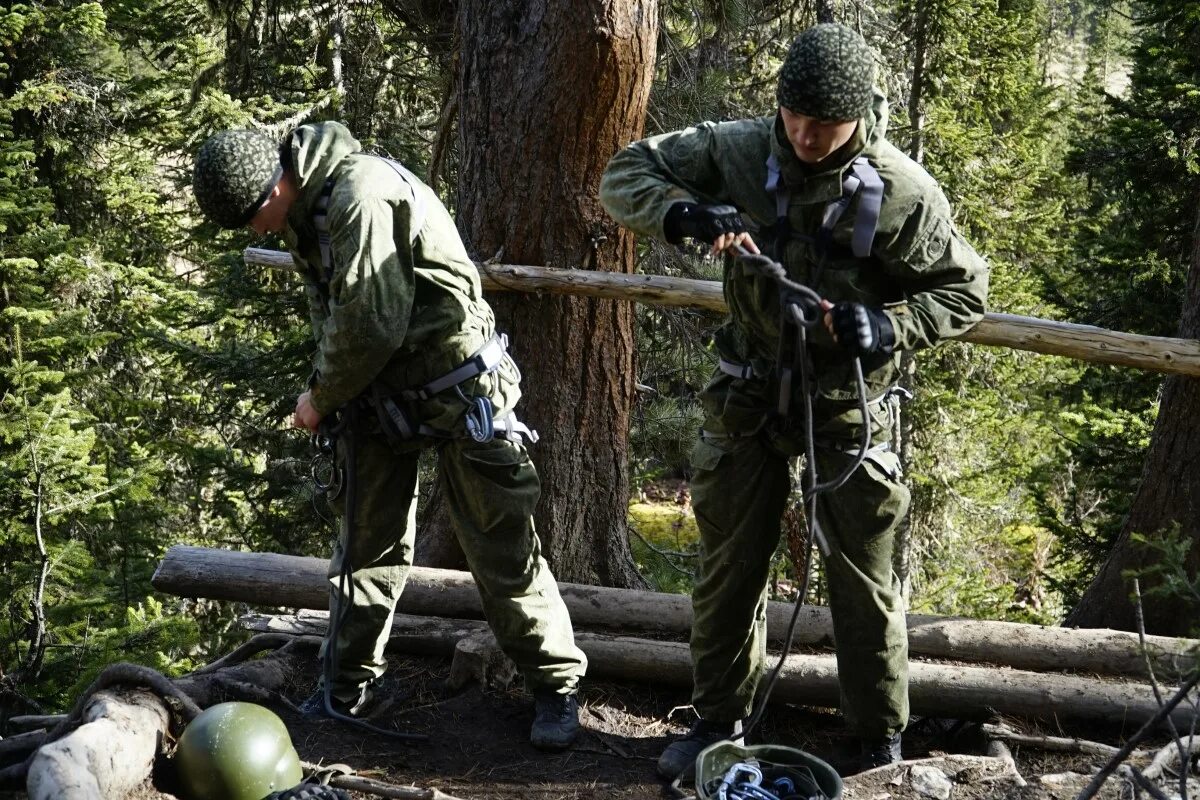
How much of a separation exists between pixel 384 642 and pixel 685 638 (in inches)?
56.8

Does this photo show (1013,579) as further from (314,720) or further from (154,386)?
(314,720)

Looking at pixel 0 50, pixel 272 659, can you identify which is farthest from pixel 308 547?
pixel 272 659

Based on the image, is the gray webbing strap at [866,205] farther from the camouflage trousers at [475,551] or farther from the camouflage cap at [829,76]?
the camouflage trousers at [475,551]

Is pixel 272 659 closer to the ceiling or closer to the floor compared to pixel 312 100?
closer to the floor

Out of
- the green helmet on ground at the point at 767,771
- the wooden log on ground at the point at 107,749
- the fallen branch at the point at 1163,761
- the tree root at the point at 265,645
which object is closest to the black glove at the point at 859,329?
the green helmet on ground at the point at 767,771

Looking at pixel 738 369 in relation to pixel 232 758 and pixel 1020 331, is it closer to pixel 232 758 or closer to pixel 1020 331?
pixel 1020 331

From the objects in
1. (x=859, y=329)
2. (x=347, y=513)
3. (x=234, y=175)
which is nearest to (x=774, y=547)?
(x=859, y=329)

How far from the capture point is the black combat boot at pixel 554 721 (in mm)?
4324

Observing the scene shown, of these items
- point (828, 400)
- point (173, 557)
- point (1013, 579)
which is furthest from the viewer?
point (1013, 579)

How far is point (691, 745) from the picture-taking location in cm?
417

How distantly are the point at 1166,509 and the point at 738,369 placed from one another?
2924 mm

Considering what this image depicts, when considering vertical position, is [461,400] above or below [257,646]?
above

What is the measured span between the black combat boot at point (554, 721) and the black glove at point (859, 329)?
200 cm

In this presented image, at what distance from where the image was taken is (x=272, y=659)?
4953 mm
